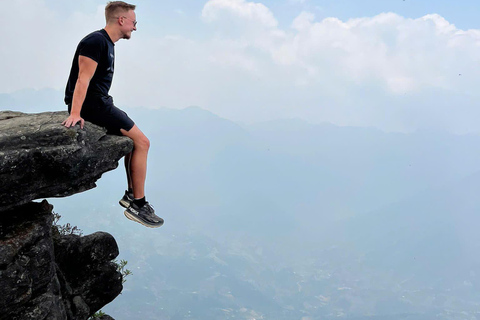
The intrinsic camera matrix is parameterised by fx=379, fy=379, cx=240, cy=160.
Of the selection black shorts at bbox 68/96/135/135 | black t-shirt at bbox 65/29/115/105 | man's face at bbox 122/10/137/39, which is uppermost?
man's face at bbox 122/10/137/39

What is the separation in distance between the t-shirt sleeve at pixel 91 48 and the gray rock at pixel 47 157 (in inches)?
74.9

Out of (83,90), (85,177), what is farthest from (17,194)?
(83,90)

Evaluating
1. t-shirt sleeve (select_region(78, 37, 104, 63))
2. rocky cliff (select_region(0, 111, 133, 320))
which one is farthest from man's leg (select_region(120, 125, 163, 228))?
t-shirt sleeve (select_region(78, 37, 104, 63))

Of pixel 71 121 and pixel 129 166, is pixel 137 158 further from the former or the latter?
pixel 71 121

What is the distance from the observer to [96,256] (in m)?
14.3

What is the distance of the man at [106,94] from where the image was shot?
10016mm

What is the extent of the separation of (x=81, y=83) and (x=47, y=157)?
210 cm

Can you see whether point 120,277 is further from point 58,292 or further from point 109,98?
point 109,98

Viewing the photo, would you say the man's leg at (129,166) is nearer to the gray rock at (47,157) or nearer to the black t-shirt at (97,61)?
the gray rock at (47,157)

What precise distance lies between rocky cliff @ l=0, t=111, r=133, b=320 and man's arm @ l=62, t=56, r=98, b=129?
0.25 metres

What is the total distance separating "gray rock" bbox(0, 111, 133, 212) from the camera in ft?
30.7

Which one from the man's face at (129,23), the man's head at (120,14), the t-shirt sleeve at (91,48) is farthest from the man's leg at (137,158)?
the man's head at (120,14)

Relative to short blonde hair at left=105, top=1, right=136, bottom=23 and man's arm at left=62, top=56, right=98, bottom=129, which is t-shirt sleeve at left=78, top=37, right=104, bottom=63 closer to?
man's arm at left=62, top=56, right=98, bottom=129

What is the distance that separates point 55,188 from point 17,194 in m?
0.91
